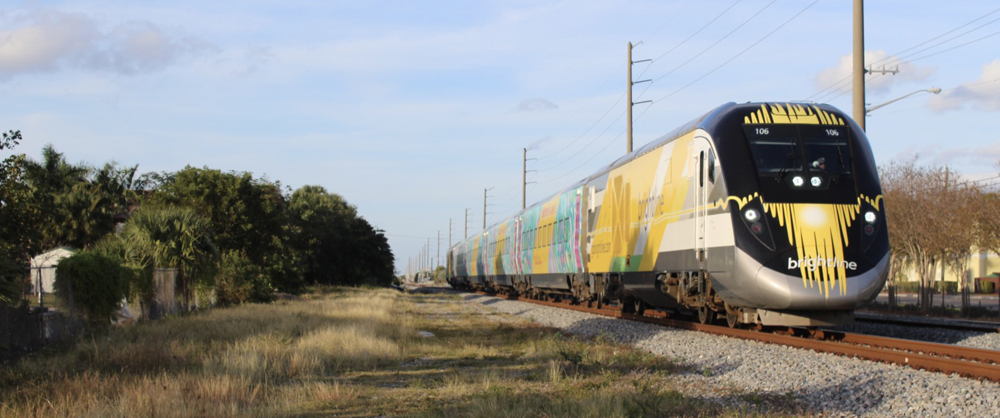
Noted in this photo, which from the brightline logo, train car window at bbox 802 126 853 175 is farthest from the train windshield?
the brightline logo

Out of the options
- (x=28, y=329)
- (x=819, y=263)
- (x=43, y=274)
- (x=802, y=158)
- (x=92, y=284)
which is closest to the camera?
(x=819, y=263)

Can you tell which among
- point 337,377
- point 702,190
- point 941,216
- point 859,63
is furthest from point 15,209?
point 941,216

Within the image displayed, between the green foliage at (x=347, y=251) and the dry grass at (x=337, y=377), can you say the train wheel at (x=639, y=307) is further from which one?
the green foliage at (x=347, y=251)

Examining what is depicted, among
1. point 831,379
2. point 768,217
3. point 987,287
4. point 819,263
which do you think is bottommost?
point 987,287

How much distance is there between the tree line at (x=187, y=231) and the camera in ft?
52.8

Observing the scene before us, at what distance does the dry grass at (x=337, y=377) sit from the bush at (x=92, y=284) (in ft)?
Result: 3.26

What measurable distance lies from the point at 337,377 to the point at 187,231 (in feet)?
50.1

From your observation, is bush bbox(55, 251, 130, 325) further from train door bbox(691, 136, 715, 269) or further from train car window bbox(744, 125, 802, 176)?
train car window bbox(744, 125, 802, 176)

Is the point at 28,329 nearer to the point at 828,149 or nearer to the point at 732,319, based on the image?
the point at 732,319

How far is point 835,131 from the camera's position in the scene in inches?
547

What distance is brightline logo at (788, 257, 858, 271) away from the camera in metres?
12.8

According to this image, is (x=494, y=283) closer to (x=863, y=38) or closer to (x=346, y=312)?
(x=346, y=312)

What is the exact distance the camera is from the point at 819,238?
509 inches

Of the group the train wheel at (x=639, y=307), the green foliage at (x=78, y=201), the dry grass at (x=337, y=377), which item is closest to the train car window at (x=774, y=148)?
the dry grass at (x=337, y=377)
